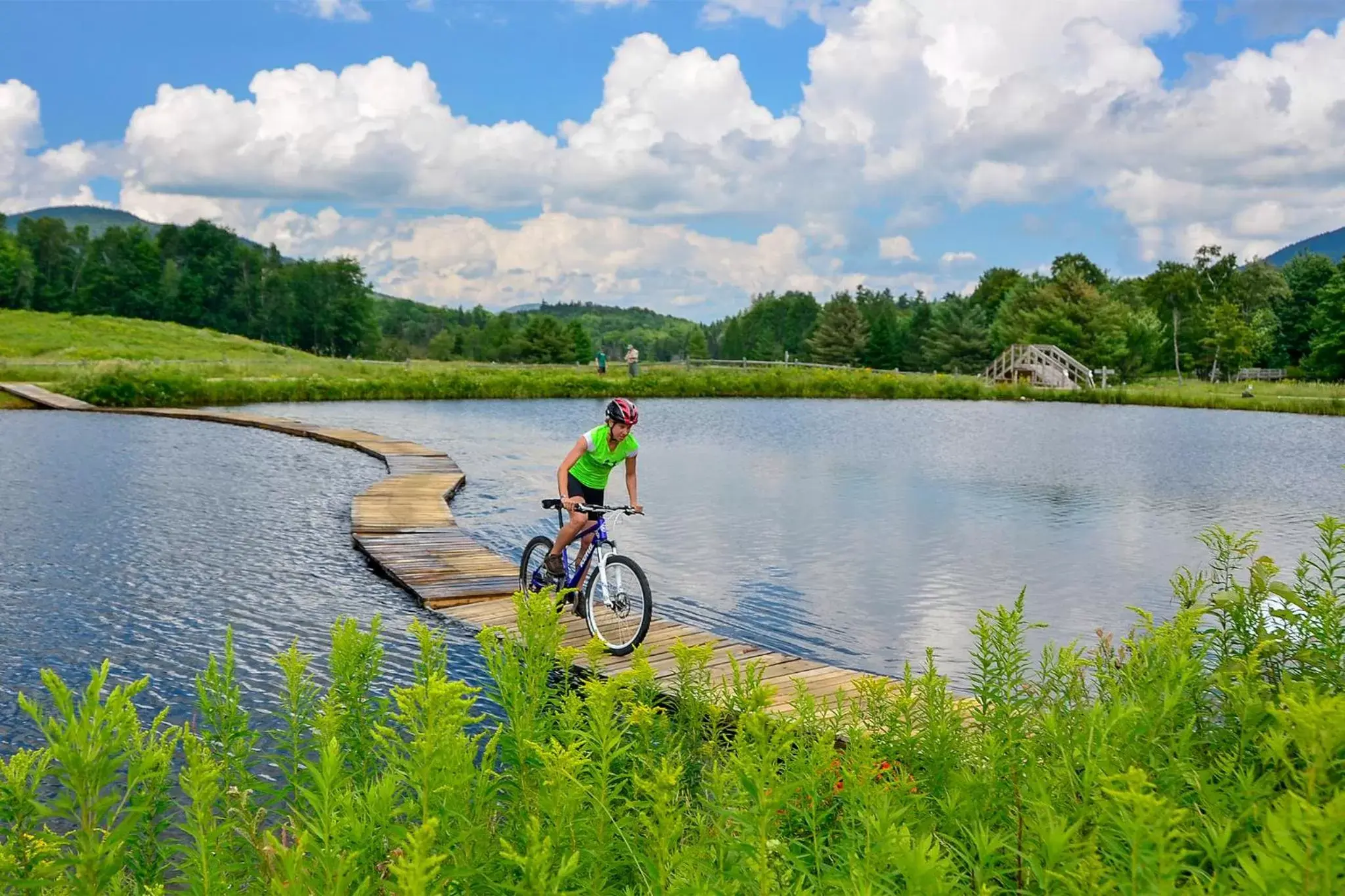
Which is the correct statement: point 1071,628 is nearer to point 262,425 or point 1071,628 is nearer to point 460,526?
point 460,526

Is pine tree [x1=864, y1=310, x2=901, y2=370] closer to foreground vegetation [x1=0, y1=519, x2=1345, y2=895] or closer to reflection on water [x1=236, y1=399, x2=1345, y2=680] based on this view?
reflection on water [x1=236, y1=399, x2=1345, y2=680]

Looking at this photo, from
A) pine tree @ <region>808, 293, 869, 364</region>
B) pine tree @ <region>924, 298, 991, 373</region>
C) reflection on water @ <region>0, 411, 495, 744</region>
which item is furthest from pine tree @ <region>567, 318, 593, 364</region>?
reflection on water @ <region>0, 411, 495, 744</region>

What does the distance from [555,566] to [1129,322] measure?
286 feet

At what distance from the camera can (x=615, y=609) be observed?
29.4 feet

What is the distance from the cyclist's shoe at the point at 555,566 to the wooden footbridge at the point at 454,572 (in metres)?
0.46

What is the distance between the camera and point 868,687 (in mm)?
4430

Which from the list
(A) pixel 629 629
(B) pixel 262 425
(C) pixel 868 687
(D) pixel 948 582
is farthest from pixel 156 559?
(B) pixel 262 425

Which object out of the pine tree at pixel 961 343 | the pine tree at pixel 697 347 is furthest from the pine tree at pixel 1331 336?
the pine tree at pixel 697 347

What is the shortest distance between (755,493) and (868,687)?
52.5 feet

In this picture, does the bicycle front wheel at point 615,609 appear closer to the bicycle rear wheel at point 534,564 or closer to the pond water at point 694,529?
the bicycle rear wheel at point 534,564

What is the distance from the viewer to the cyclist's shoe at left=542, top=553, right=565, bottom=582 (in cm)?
934

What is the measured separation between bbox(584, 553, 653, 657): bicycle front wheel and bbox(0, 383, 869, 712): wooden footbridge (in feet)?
0.57

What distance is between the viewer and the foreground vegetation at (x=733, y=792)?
2242 millimetres

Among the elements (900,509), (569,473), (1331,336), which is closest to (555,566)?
(569,473)
